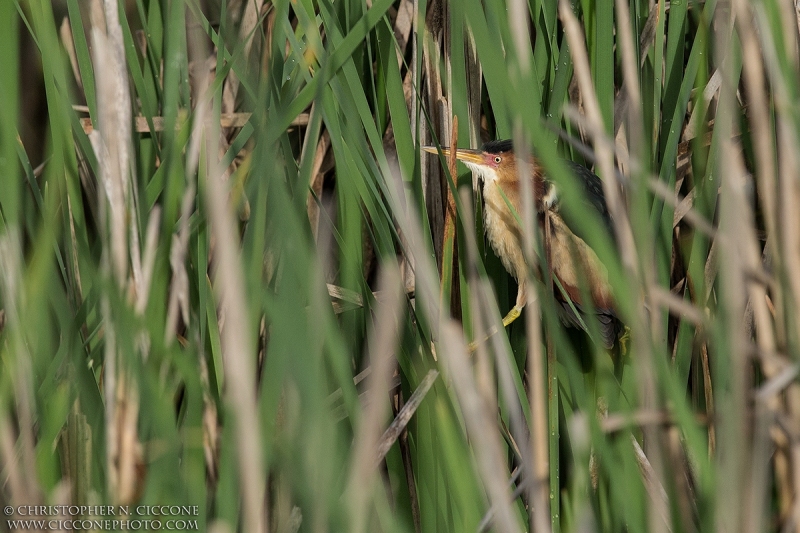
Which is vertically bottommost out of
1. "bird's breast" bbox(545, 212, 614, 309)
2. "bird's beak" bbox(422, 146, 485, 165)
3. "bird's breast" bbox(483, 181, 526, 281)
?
"bird's breast" bbox(545, 212, 614, 309)

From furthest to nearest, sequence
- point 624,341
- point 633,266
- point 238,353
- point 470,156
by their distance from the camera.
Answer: point 624,341
point 470,156
point 633,266
point 238,353

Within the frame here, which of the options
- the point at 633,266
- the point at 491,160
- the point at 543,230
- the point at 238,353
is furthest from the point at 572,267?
the point at 238,353

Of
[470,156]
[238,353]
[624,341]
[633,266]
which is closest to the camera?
[238,353]

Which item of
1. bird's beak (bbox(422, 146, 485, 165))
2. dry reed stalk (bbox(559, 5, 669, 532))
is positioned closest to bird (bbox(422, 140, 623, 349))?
bird's beak (bbox(422, 146, 485, 165))

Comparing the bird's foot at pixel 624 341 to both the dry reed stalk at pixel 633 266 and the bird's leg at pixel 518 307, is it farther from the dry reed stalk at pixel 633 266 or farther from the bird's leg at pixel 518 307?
the dry reed stalk at pixel 633 266

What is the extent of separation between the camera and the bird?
1.43 m

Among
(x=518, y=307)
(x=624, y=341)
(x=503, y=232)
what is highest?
(x=503, y=232)

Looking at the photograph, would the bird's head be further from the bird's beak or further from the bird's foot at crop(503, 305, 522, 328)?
the bird's foot at crop(503, 305, 522, 328)

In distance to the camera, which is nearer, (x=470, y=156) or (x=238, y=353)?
(x=238, y=353)

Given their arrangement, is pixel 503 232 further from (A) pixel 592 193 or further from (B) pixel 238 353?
(B) pixel 238 353

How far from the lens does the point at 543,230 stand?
146cm

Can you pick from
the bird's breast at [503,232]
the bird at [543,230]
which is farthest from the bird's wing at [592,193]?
the bird's breast at [503,232]

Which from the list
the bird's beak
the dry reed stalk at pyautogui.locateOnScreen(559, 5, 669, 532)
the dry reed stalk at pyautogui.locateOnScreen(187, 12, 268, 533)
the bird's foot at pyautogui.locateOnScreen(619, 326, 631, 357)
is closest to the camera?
the dry reed stalk at pyautogui.locateOnScreen(187, 12, 268, 533)

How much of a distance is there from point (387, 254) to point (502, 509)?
413 mm
